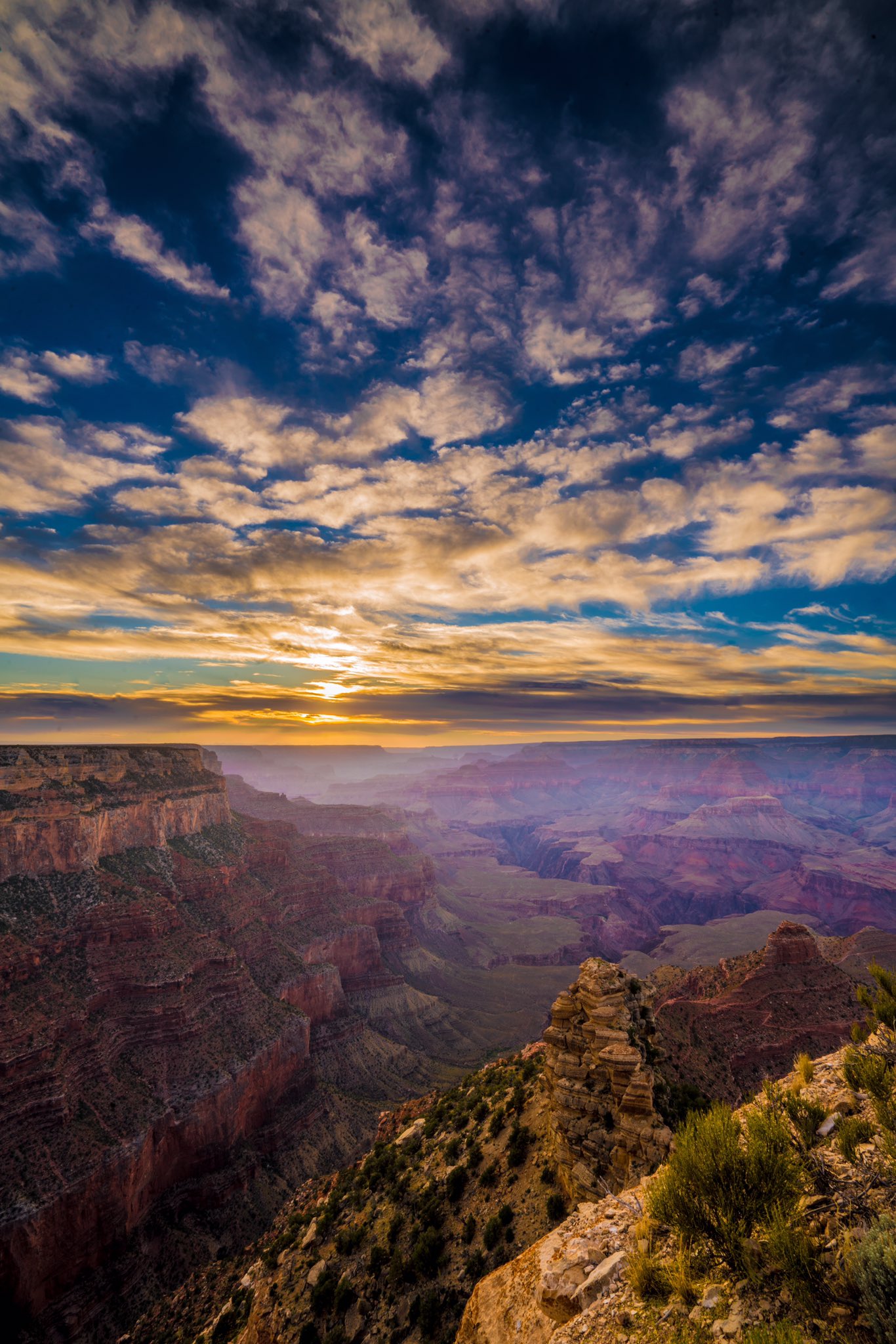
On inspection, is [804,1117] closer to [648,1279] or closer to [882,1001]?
[882,1001]

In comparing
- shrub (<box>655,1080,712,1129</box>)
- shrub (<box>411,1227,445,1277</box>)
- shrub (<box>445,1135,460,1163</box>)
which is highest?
shrub (<box>655,1080,712,1129</box>)

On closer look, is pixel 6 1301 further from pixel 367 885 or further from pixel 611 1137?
pixel 367 885

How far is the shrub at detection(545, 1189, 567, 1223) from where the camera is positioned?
48.6 feet

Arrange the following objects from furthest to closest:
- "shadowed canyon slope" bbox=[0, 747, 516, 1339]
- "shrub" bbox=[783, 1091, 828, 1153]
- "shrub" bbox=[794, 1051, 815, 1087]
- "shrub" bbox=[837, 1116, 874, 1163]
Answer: "shadowed canyon slope" bbox=[0, 747, 516, 1339] → "shrub" bbox=[794, 1051, 815, 1087] → "shrub" bbox=[783, 1091, 828, 1153] → "shrub" bbox=[837, 1116, 874, 1163]

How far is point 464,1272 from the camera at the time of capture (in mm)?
15078

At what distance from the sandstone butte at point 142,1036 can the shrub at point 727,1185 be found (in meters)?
41.8

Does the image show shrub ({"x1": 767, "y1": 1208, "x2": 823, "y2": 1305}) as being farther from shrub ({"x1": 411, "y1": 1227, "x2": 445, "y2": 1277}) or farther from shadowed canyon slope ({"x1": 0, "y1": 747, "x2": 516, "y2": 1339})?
shadowed canyon slope ({"x1": 0, "y1": 747, "x2": 516, "y2": 1339})

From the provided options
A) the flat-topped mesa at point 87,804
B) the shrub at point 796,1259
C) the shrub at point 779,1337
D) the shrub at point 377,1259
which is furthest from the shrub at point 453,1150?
the flat-topped mesa at point 87,804

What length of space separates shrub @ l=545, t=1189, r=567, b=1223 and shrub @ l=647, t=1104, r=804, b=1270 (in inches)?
392

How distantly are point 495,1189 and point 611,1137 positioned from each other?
551 centimetres

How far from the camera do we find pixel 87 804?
2016 inches

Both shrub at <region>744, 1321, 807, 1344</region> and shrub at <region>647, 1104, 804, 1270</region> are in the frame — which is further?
shrub at <region>647, 1104, 804, 1270</region>

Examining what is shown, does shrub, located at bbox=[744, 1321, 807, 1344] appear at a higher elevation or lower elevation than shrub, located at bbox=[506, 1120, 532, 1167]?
higher

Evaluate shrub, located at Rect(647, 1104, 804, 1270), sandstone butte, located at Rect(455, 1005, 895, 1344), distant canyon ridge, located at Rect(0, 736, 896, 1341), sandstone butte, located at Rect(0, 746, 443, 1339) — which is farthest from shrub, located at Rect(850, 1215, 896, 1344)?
sandstone butte, located at Rect(0, 746, 443, 1339)
